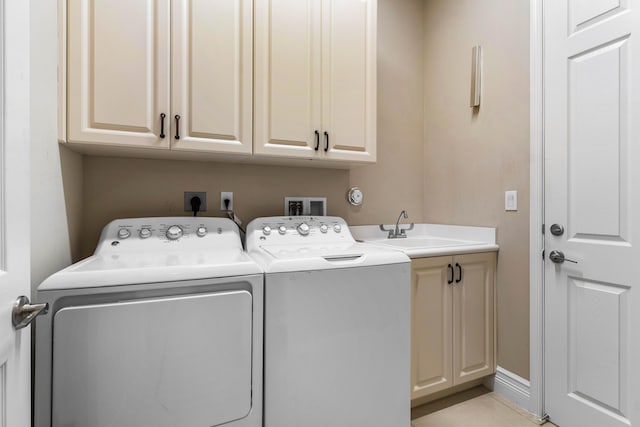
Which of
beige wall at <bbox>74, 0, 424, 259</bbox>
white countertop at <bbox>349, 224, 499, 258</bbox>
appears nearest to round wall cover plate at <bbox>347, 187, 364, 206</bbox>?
beige wall at <bbox>74, 0, 424, 259</bbox>

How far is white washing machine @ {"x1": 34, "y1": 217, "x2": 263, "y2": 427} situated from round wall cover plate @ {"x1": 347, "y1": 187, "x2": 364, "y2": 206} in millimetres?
1182

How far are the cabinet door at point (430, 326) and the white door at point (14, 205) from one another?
1512mm

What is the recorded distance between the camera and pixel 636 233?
137cm

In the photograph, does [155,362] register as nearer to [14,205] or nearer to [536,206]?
[14,205]

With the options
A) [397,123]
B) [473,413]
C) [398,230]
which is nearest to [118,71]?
[397,123]

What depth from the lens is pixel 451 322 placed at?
1.82m

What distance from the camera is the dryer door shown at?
918 millimetres

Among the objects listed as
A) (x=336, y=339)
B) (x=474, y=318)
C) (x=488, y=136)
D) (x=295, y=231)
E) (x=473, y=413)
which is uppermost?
(x=488, y=136)

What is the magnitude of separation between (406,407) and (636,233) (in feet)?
4.04

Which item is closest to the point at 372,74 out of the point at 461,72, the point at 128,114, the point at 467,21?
the point at 461,72

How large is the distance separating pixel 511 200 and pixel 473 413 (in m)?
1.23

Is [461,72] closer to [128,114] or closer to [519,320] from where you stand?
[519,320]

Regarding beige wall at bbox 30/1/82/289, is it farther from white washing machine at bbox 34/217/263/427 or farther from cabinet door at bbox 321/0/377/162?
cabinet door at bbox 321/0/377/162

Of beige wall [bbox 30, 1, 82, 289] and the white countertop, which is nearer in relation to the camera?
beige wall [bbox 30, 1, 82, 289]
